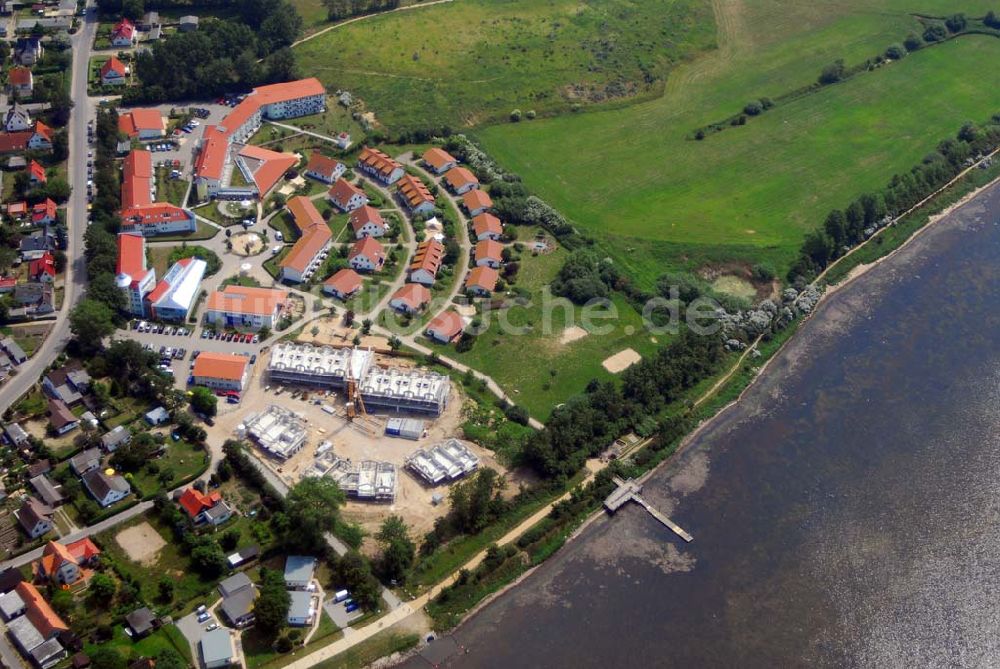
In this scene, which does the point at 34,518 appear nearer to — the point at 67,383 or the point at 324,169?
the point at 67,383

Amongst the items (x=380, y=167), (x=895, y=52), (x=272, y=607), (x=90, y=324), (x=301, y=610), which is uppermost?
(x=380, y=167)

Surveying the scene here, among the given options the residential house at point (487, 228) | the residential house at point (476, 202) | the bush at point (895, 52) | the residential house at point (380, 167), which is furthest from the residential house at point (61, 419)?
the bush at point (895, 52)

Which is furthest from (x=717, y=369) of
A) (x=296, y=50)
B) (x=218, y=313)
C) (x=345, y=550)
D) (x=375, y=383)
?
(x=296, y=50)

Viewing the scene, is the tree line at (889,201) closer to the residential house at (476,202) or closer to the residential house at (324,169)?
the residential house at (476,202)

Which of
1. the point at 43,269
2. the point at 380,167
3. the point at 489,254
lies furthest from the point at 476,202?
the point at 43,269

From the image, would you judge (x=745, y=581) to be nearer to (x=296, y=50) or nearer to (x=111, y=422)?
(x=111, y=422)

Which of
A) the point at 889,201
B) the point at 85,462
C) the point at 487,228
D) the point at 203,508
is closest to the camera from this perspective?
the point at 203,508

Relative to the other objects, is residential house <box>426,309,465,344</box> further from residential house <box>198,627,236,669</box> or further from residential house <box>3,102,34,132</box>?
residential house <box>3,102,34,132</box>

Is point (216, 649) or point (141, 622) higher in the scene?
point (141, 622)
